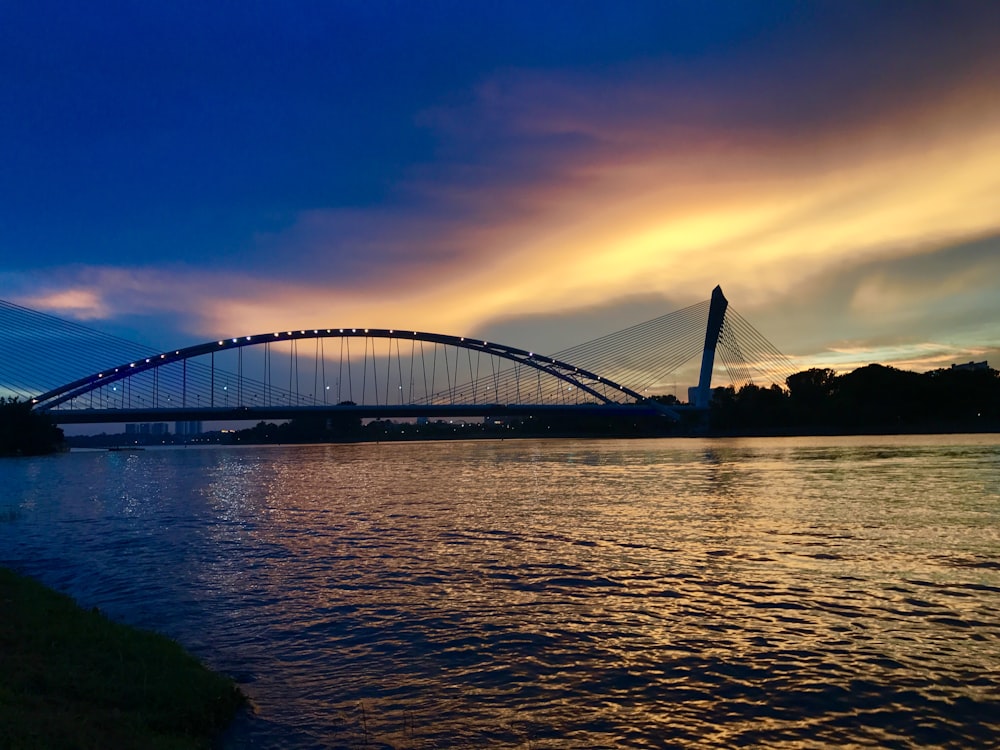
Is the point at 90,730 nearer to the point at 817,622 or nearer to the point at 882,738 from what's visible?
the point at 882,738

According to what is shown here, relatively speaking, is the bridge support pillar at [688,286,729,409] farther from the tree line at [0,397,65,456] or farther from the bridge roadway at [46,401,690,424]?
the tree line at [0,397,65,456]

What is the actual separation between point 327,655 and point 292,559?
343 inches

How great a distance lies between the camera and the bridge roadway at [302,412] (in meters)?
97.1

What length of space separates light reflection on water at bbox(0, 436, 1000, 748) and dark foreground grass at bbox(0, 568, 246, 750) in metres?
0.64

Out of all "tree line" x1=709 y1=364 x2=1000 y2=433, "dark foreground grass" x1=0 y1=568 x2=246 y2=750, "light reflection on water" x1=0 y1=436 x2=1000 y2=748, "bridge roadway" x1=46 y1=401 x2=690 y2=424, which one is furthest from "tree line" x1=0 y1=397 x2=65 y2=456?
"tree line" x1=709 y1=364 x2=1000 y2=433

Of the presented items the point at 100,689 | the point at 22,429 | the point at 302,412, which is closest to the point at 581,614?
the point at 100,689

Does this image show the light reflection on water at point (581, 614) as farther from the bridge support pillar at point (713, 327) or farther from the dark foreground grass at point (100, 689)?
the bridge support pillar at point (713, 327)

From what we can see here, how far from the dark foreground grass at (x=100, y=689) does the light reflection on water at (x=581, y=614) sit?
0.64m

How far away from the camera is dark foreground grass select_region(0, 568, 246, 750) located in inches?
242

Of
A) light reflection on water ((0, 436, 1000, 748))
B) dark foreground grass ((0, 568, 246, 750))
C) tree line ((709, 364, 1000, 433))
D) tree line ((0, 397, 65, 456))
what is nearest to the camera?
dark foreground grass ((0, 568, 246, 750))

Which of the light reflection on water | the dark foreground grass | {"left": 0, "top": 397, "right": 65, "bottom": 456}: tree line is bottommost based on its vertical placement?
the light reflection on water

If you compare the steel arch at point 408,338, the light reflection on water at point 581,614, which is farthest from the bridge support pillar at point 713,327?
the light reflection on water at point 581,614

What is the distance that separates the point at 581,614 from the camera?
38.6ft

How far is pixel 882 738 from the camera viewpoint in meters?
7.00
